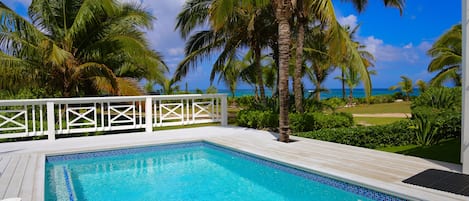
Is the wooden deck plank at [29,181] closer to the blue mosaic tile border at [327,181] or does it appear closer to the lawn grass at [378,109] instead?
the blue mosaic tile border at [327,181]

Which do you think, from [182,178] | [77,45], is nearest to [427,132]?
[182,178]

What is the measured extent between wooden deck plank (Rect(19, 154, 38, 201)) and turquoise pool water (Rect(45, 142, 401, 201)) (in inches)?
10.3

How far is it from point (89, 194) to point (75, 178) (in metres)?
0.92

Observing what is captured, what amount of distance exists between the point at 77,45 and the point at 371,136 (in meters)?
9.02

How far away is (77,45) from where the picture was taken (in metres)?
10.8

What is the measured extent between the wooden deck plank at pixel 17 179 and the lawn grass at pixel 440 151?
6261 mm

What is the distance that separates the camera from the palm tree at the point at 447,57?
581 inches

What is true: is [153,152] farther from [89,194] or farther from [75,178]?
[89,194]

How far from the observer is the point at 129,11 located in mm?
11477

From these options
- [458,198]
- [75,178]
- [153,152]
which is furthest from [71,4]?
[458,198]

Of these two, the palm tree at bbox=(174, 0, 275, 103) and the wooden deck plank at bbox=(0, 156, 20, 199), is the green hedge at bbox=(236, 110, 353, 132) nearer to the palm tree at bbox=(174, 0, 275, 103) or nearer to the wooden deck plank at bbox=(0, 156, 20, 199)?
the palm tree at bbox=(174, 0, 275, 103)

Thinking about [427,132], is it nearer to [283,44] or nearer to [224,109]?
[283,44]

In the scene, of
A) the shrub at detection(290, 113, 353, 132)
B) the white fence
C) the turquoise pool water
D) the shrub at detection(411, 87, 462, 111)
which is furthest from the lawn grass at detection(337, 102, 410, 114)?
the turquoise pool water

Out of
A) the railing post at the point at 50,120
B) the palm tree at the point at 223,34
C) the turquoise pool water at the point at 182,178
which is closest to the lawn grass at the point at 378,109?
the palm tree at the point at 223,34
